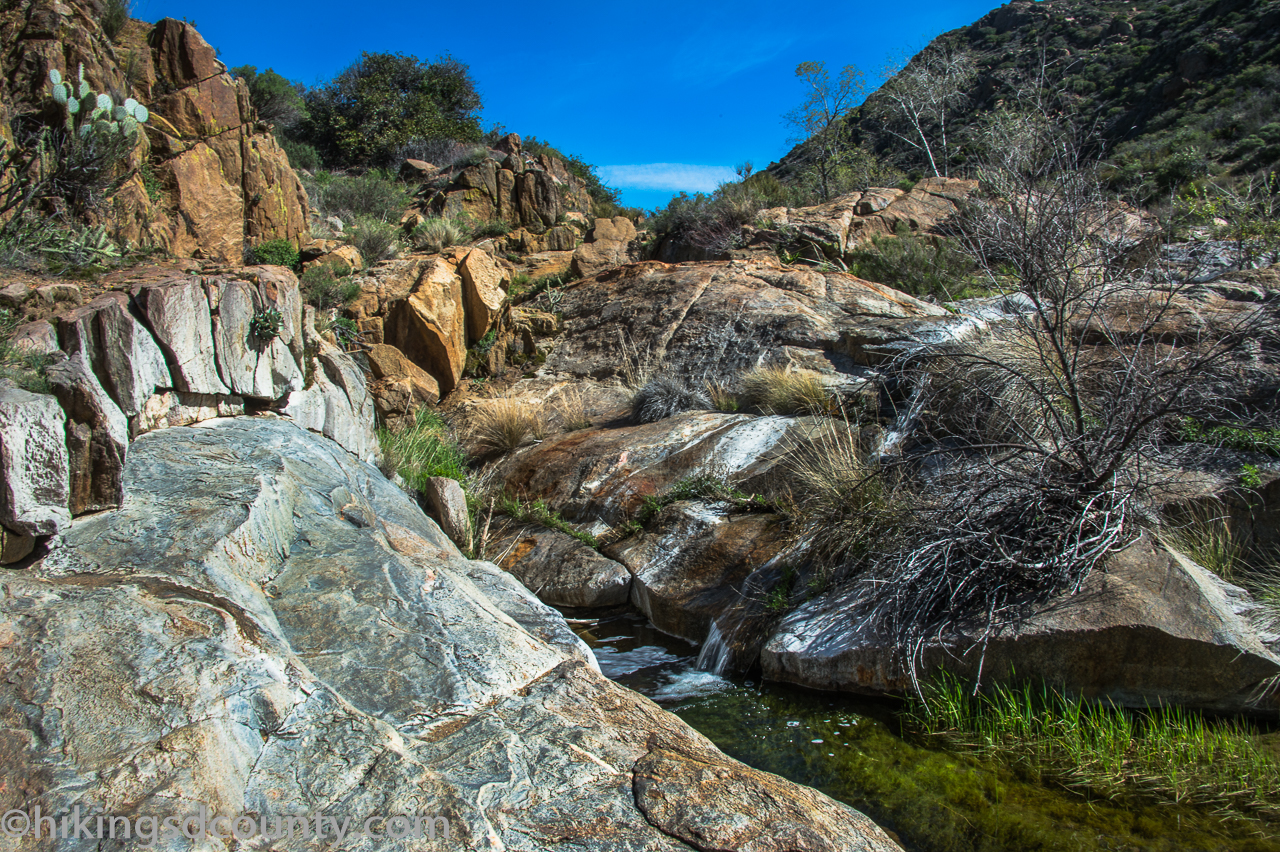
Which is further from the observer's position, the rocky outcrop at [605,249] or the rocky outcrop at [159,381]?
the rocky outcrop at [605,249]

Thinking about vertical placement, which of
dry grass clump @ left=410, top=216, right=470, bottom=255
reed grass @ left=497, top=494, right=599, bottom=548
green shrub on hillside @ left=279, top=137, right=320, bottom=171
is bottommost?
reed grass @ left=497, top=494, right=599, bottom=548

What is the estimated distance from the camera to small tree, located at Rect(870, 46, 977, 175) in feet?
69.8

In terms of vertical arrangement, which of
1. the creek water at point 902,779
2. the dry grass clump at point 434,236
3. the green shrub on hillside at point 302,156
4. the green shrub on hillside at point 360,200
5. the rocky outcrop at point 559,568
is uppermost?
the green shrub on hillside at point 302,156

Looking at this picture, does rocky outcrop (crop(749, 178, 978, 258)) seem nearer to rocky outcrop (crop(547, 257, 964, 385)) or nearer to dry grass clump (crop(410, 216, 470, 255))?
rocky outcrop (crop(547, 257, 964, 385))

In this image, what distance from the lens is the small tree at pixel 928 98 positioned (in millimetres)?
21266

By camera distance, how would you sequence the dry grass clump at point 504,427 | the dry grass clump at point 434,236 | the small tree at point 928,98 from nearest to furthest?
1. the dry grass clump at point 504,427
2. the dry grass clump at point 434,236
3. the small tree at point 928,98

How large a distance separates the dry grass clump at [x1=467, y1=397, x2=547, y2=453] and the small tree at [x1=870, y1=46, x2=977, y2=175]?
15.3 metres

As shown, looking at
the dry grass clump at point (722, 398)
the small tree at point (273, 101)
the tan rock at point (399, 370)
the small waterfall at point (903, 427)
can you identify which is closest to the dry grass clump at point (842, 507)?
the small waterfall at point (903, 427)

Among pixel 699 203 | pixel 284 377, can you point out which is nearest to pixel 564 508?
pixel 284 377

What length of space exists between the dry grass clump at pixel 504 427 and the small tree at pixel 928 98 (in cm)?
1525

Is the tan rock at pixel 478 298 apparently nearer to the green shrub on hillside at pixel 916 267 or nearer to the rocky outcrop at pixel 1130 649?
the green shrub on hillside at pixel 916 267

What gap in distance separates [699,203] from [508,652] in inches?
541

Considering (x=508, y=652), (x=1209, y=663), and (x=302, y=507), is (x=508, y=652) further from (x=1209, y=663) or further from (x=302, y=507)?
(x=1209, y=663)

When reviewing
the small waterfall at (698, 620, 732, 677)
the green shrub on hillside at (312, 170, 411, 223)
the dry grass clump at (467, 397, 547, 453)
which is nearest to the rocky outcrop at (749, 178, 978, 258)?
the dry grass clump at (467, 397, 547, 453)
